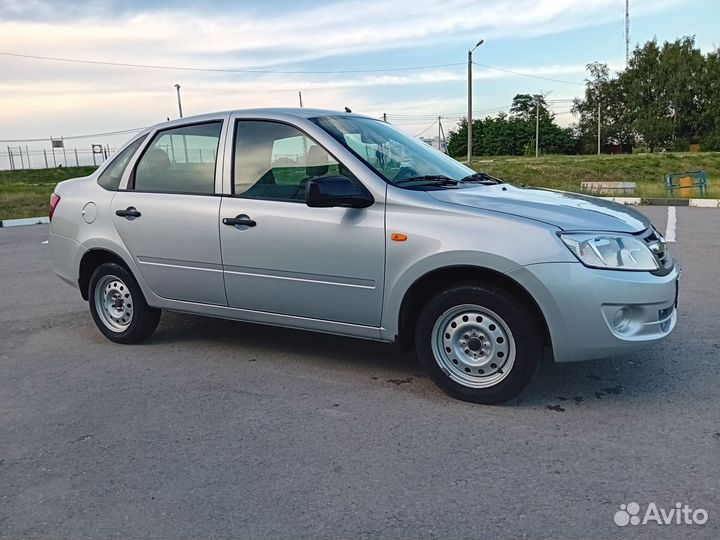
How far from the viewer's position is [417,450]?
3.24 metres

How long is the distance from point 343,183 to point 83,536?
2233 millimetres

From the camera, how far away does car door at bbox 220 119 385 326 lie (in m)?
3.93

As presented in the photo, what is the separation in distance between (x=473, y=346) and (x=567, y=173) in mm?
35406

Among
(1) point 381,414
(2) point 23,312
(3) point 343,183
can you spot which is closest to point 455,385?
(1) point 381,414

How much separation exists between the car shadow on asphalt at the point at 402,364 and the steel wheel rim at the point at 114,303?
28 centimetres

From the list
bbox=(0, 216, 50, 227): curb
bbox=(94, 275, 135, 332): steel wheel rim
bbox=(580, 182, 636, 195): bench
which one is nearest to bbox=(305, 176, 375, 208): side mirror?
bbox=(94, 275, 135, 332): steel wheel rim

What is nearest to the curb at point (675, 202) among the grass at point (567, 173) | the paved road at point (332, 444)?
the grass at point (567, 173)

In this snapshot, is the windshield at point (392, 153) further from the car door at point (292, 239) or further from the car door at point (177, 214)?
the car door at point (177, 214)

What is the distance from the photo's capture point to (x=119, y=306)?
514 centimetres

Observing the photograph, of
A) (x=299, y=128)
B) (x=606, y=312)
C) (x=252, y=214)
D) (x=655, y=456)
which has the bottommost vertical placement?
(x=655, y=456)

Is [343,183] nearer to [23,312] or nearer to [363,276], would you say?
[363,276]

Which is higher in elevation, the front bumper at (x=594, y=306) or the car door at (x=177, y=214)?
the car door at (x=177, y=214)

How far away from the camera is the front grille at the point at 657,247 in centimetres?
369

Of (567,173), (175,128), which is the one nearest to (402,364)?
(175,128)
